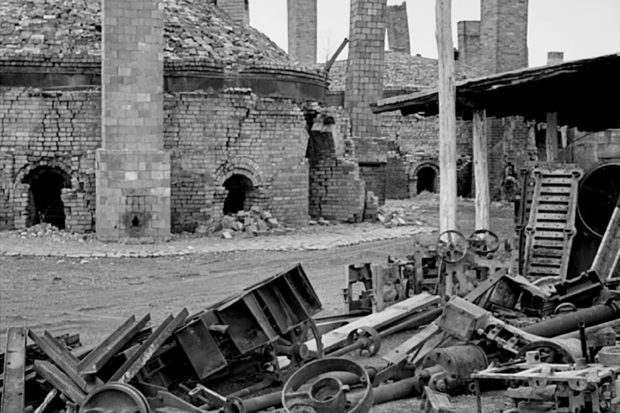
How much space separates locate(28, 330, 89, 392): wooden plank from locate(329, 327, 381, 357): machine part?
8.97ft

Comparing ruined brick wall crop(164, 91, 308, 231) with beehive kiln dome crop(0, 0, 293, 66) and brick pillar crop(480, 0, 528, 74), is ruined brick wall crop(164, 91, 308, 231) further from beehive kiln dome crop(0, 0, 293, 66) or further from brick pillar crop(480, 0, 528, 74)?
brick pillar crop(480, 0, 528, 74)

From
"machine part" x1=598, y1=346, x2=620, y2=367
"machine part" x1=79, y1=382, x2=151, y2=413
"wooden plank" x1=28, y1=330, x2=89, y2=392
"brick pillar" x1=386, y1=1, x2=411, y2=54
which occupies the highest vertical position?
"brick pillar" x1=386, y1=1, x2=411, y2=54

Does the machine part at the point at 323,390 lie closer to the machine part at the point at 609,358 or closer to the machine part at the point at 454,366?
the machine part at the point at 454,366

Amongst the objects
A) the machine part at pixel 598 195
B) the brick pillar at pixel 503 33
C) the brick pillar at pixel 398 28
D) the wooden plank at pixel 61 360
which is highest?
the brick pillar at pixel 398 28

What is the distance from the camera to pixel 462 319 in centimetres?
813

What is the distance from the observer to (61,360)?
24.7 feet

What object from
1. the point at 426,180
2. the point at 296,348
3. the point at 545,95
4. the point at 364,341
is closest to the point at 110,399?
the point at 296,348

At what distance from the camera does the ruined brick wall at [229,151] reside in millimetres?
22094

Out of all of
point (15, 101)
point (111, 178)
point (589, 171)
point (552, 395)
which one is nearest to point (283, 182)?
point (111, 178)

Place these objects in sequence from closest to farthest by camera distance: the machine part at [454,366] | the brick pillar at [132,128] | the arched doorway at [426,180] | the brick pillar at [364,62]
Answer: the machine part at [454,366] < the brick pillar at [132,128] < the brick pillar at [364,62] < the arched doorway at [426,180]

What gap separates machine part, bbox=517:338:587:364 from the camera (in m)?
7.19

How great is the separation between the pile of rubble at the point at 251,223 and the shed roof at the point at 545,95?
6.21m

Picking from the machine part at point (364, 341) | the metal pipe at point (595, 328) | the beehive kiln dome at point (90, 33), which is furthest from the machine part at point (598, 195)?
the beehive kiln dome at point (90, 33)

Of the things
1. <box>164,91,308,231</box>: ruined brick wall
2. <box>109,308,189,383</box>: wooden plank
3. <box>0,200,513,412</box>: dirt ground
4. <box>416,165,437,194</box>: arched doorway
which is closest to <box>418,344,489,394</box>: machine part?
<box>109,308,189,383</box>: wooden plank
